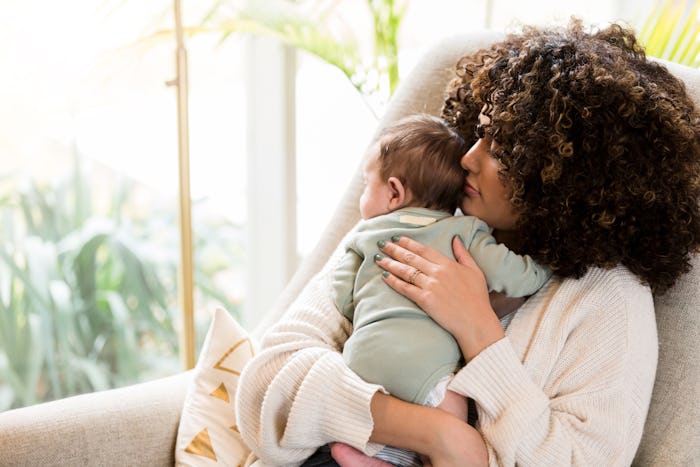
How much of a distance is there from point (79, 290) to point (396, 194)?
1.38m

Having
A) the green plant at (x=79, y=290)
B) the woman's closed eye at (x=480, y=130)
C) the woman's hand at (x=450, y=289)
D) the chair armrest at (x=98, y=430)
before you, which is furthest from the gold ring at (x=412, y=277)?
the green plant at (x=79, y=290)

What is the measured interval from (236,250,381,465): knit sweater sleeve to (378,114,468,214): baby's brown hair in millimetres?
189

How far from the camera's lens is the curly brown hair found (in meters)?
1.11

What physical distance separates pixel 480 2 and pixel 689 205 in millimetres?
1629

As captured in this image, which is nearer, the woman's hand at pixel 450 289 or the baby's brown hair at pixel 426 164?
the woman's hand at pixel 450 289

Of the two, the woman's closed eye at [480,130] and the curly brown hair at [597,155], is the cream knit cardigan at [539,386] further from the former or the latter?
the woman's closed eye at [480,130]

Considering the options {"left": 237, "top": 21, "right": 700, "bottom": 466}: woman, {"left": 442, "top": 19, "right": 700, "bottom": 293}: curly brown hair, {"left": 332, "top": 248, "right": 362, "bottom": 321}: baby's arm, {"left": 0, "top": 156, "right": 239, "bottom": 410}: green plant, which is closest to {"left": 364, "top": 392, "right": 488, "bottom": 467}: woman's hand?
{"left": 237, "top": 21, "right": 700, "bottom": 466}: woman

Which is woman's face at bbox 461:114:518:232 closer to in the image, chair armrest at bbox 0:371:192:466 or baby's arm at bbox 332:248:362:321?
baby's arm at bbox 332:248:362:321

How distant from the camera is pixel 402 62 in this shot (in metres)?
2.64

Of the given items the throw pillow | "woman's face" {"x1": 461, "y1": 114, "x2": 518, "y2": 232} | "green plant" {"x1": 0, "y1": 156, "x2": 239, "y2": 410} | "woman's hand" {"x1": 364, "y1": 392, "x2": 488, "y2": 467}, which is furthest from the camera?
"green plant" {"x1": 0, "y1": 156, "x2": 239, "y2": 410}

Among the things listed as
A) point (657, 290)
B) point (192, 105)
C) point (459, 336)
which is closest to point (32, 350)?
point (192, 105)

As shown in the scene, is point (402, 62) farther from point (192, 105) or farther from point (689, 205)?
point (689, 205)

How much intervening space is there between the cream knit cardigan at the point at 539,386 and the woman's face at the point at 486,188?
13cm

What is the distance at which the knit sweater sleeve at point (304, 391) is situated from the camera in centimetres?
113
